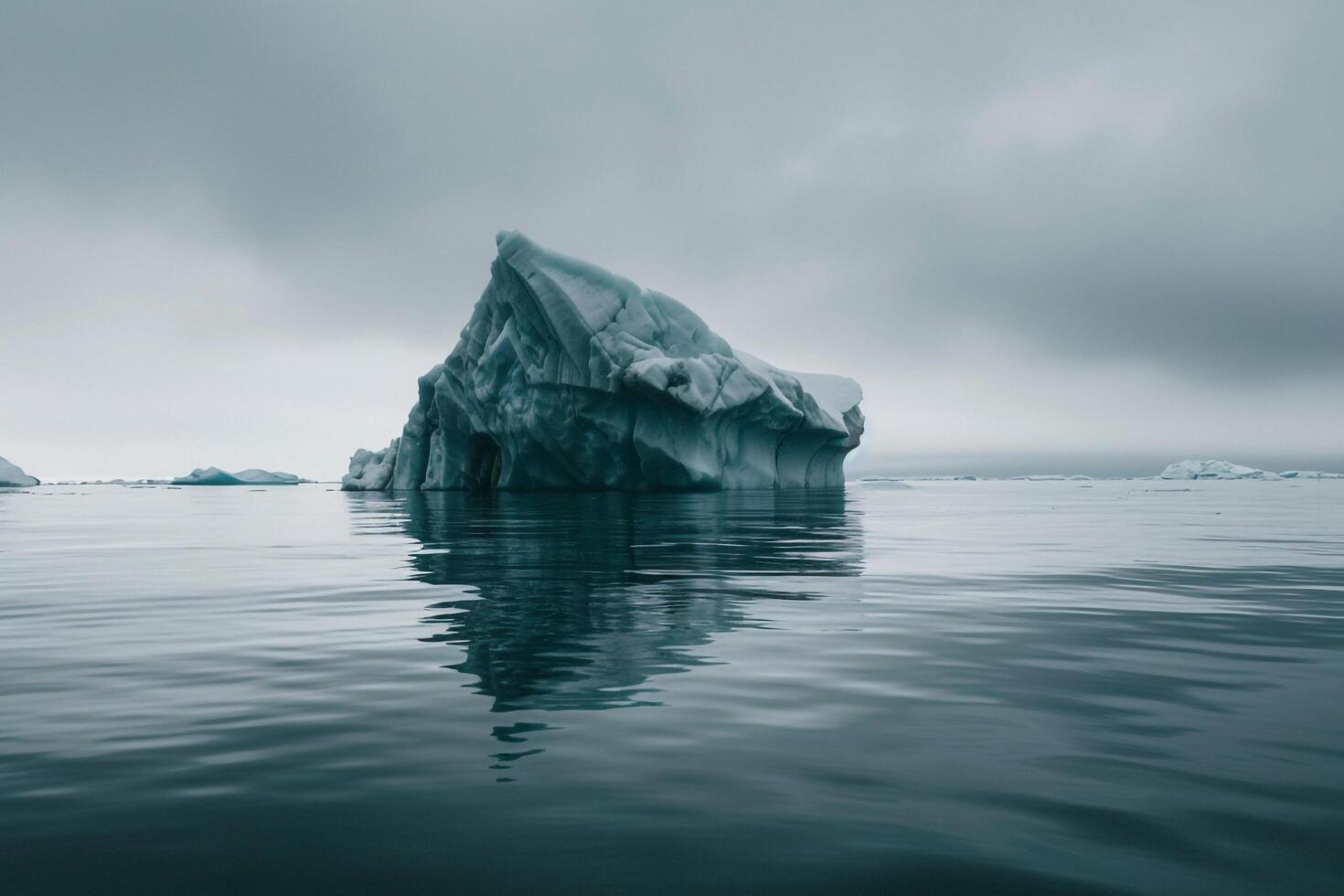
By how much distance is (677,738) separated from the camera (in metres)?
3.34

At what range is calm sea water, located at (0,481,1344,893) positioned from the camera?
7.40ft

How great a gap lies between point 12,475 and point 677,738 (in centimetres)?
13568

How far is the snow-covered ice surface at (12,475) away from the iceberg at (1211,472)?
203 m

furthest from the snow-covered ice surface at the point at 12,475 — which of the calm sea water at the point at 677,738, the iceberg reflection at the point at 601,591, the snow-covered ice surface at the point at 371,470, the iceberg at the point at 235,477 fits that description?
the calm sea water at the point at 677,738

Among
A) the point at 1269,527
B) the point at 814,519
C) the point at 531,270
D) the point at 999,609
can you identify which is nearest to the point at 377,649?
the point at 999,609

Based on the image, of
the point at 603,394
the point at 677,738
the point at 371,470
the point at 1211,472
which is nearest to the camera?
the point at 677,738

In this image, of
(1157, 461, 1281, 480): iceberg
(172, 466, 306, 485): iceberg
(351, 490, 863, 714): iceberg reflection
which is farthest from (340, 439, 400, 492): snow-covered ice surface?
(1157, 461, 1281, 480): iceberg

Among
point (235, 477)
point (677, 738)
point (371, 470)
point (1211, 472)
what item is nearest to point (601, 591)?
point (677, 738)

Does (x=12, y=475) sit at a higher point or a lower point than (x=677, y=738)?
higher

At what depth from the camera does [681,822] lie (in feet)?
8.19

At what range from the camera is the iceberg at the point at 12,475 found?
106312mm

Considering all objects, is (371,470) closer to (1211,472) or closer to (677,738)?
(677,738)

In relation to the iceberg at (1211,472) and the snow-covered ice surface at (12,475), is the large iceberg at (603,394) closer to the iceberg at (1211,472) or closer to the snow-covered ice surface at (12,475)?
the snow-covered ice surface at (12,475)

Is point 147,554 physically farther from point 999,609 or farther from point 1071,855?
point 1071,855
